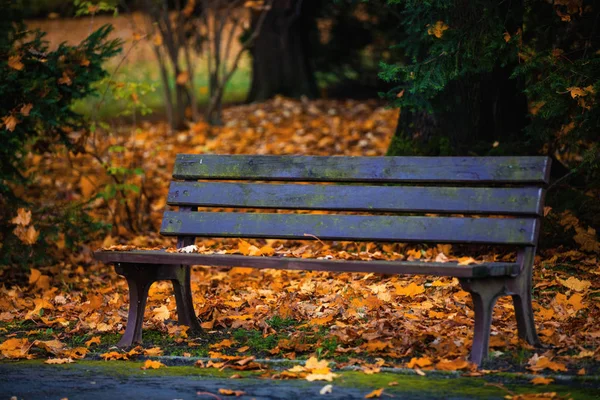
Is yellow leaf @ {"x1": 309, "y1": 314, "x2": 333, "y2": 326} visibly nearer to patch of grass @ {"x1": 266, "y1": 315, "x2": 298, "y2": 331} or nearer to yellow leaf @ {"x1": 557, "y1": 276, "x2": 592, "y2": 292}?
patch of grass @ {"x1": 266, "y1": 315, "x2": 298, "y2": 331}

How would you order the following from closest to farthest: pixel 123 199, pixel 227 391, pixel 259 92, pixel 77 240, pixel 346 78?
pixel 227 391 → pixel 77 240 → pixel 123 199 → pixel 259 92 → pixel 346 78

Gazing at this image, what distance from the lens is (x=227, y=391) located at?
3.64 metres

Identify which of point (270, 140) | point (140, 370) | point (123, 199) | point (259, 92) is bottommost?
point (140, 370)

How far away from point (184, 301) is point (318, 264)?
3.85ft

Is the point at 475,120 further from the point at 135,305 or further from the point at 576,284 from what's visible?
the point at 135,305

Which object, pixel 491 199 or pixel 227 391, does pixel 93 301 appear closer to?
pixel 227 391

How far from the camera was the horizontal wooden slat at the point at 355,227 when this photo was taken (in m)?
4.18

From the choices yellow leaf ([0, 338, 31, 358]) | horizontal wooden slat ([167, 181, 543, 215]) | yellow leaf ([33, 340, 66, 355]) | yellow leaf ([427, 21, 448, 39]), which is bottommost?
yellow leaf ([0, 338, 31, 358])

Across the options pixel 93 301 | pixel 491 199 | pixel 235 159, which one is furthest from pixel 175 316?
pixel 491 199

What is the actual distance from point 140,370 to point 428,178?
5.47ft

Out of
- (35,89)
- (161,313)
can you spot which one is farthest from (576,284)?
(35,89)

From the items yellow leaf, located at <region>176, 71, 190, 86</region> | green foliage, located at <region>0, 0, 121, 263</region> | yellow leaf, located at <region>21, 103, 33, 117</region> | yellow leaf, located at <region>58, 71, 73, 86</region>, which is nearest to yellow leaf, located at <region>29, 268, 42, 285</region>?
green foliage, located at <region>0, 0, 121, 263</region>

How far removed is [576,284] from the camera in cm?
537

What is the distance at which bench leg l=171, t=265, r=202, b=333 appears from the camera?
16.0 feet
